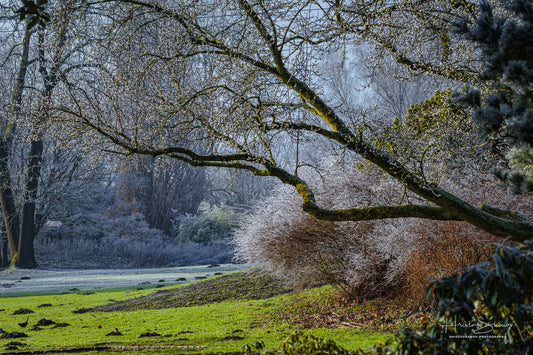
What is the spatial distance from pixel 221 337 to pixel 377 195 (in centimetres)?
296

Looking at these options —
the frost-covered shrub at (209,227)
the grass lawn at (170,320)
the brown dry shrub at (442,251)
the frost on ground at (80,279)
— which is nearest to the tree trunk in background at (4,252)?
the frost on ground at (80,279)

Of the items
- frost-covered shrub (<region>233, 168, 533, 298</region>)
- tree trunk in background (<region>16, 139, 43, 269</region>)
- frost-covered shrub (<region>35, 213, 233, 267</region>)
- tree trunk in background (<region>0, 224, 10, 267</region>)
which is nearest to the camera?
frost-covered shrub (<region>233, 168, 533, 298</region>)

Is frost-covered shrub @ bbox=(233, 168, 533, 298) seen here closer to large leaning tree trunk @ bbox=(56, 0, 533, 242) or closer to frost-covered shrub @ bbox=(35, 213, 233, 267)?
large leaning tree trunk @ bbox=(56, 0, 533, 242)

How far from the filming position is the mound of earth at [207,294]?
9.52 metres

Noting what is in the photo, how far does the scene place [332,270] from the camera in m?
7.55

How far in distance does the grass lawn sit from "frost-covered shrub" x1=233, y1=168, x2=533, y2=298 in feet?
3.35

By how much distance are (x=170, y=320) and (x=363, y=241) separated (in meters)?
3.31

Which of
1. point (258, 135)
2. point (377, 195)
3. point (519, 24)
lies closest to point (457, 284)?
point (519, 24)

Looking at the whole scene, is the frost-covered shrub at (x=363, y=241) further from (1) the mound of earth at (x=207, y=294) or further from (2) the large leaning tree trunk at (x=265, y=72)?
(1) the mound of earth at (x=207, y=294)

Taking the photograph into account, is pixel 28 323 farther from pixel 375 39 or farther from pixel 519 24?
pixel 519 24

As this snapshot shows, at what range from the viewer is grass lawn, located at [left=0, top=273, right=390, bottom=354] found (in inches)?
210

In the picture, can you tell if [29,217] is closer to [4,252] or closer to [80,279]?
[4,252]

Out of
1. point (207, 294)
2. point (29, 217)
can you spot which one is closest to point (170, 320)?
point (207, 294)

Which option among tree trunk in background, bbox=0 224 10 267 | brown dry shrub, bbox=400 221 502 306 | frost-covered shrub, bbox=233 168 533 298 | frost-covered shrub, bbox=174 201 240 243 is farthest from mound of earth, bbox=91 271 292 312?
tree trunk in background, bbox=0 224 10 267
